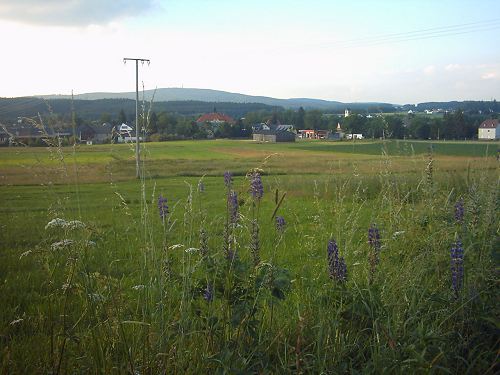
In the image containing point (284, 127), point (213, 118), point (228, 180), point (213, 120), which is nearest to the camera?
point (228, 180)

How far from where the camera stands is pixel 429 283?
427 cm

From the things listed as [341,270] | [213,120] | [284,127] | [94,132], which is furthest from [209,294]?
[284,127]

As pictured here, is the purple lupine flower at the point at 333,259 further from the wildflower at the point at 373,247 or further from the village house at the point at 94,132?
the village house at the point at 94,132

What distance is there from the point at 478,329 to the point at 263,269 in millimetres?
1620

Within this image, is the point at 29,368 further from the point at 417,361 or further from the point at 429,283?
the point at 429,283

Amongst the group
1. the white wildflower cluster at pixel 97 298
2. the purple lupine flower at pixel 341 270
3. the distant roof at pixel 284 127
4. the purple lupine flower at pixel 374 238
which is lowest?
the white wildflower cluster at pixel 97 298

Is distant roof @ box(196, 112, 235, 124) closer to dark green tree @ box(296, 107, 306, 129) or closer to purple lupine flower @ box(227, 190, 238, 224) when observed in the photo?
dark green tree @ box(296, 107, 306, 129)

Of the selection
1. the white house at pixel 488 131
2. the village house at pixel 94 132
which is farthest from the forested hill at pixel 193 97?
the white house at pixel 488 131

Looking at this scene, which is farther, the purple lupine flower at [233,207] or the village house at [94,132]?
the village house at [94,132]

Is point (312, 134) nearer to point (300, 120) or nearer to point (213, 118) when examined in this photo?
point (300, 120)

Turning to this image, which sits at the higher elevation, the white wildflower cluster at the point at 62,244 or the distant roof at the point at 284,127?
the distant roof at the point at 284,127

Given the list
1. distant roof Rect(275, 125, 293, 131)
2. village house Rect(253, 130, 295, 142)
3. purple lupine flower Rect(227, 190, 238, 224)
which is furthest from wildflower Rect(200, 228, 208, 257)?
distant roof Rect(275, 125, 293, 131)

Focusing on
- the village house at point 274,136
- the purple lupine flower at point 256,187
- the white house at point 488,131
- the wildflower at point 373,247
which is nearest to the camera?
the purple lupine flower at point 256,187

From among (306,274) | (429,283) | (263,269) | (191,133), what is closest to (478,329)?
(429,283)
